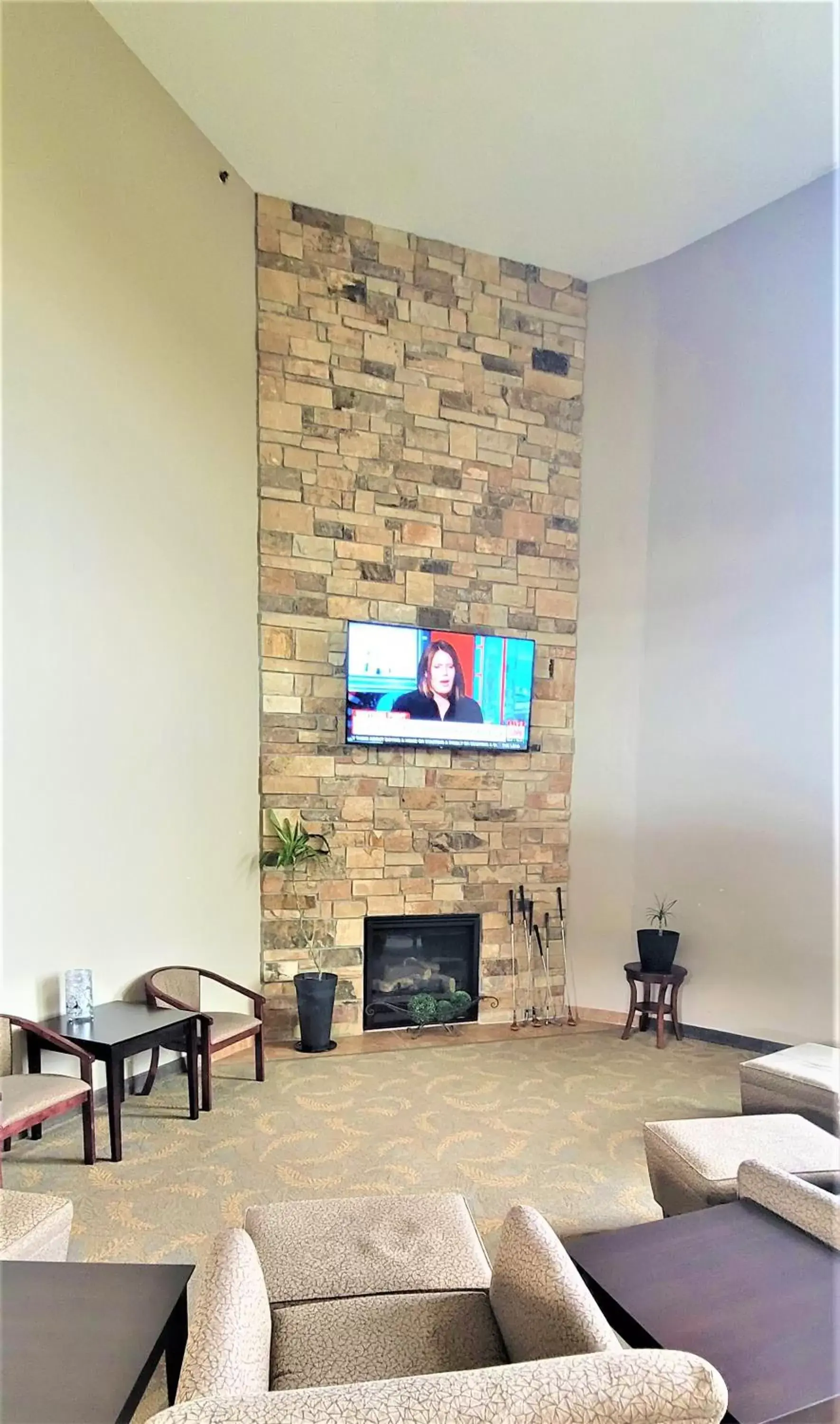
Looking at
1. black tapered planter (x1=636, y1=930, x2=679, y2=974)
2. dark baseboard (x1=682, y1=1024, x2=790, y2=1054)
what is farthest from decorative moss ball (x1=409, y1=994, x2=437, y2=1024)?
dark baseboard (x1=682, y1=1024, x2=790, y2=1054)

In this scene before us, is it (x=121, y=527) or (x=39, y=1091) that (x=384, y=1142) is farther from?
(x=121, y=527)

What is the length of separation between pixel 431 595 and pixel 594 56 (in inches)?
108

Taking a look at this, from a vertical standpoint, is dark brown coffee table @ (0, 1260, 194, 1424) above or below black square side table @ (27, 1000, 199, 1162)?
above

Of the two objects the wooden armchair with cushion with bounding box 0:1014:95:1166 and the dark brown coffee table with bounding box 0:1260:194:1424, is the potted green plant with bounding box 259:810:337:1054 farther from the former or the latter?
the dark brown coffee table with bounding box 0:1260:194:1424

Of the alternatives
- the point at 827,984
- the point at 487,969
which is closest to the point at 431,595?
the point at 487,969

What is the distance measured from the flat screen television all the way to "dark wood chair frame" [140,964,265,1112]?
1.51 metres

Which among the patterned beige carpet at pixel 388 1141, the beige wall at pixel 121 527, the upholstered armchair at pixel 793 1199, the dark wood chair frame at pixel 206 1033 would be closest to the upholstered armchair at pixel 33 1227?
the patterned beige carpet at pixel 388 1141

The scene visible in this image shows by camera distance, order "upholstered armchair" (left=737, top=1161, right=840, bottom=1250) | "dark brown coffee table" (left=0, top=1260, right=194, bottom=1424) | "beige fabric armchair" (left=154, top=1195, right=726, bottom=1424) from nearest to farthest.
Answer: "beige fabric armchair" (left=154, top=1195, right=726, bottom=1424) < "dark brown coffee table" (left=0, top=1260, right=194, bottom=1424) < "upholstered armchair" (left=737, top=1161, right=840, bottom=1250)

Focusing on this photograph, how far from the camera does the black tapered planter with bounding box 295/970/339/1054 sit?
14.8ft

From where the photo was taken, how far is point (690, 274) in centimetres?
511

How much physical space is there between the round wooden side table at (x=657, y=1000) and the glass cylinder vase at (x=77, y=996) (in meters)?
2.99

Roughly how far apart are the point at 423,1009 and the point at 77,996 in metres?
2.12

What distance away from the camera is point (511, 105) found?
3996 mm

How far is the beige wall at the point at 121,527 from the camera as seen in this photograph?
328 centimetres
